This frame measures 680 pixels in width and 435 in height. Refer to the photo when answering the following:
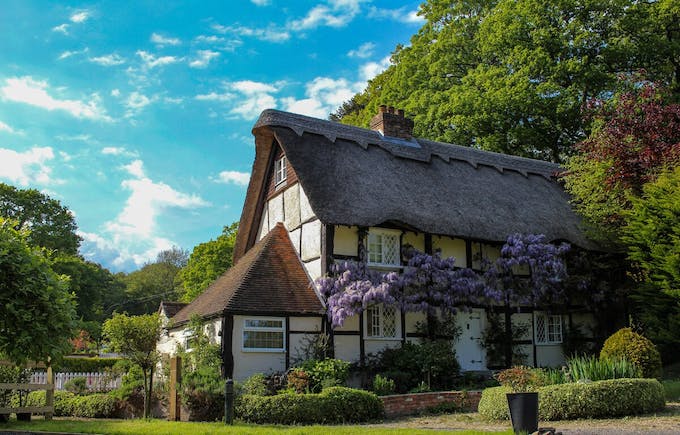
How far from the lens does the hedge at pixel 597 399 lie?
39.7 ft

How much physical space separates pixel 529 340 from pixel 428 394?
7.09 metres

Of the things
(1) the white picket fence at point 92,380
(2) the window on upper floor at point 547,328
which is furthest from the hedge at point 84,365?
(2) the window on upper floor at point 547,328

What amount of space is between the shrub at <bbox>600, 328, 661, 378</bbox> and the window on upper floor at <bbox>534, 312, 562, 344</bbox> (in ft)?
16.4

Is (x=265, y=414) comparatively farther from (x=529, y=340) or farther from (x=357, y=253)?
(x=529, y=340)

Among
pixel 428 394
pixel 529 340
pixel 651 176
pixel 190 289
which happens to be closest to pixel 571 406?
pixel 428 394

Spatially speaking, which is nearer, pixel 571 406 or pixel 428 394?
pixel 571 406

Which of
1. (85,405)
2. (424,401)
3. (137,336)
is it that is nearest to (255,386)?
(137,336)

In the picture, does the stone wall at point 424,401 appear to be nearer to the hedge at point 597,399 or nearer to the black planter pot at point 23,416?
the hedge at point 597,399

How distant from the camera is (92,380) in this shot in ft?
70.8

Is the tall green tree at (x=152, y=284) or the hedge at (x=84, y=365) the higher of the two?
the tall green tree at (x=152, y=284)

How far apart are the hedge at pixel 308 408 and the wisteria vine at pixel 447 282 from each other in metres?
3.23

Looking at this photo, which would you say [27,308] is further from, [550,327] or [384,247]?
[550,327]

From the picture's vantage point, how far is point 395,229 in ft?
63.2

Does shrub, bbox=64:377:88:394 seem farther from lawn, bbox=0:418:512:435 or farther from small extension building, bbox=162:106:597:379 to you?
lawn, bbox=0:418:512:435
